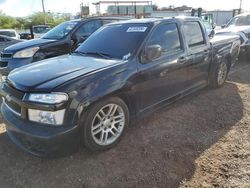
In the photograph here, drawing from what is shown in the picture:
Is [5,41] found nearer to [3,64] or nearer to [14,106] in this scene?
[3,64]

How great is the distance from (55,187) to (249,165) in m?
2.27

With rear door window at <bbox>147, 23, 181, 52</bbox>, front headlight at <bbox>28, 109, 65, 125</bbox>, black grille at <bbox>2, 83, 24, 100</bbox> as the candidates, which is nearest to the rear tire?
rear door window at <bbox>147, 23, 181, 52</bbox>

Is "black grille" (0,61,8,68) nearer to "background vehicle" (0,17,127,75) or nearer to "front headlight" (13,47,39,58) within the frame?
"background vehicle" (0,17,127,75)

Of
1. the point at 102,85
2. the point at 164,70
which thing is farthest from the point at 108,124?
the point at 164,70

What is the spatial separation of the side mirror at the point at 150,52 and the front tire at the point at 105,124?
761mm

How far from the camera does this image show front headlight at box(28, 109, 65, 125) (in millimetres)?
2867

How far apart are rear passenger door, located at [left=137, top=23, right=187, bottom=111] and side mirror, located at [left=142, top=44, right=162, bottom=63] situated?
0.08 m

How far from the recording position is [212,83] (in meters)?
5.86

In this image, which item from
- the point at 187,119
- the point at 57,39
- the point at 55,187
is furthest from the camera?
the point at 57,39

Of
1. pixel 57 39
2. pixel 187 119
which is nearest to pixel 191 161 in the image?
pixel 187 119

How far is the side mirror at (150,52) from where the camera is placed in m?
3.70

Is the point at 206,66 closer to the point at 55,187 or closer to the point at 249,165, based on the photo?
the point at 249,165

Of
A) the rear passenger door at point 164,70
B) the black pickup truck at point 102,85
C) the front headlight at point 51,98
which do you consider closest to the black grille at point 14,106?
the black pickup truck at point 102,85

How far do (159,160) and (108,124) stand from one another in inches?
31.7
